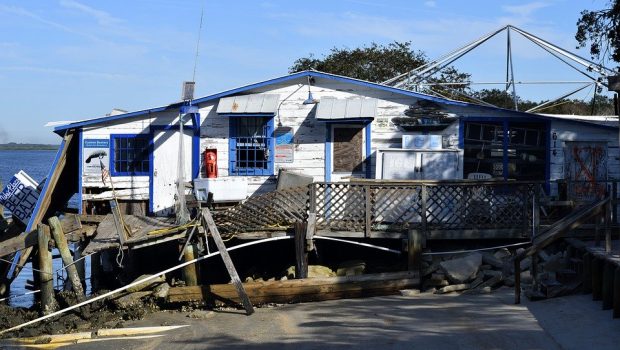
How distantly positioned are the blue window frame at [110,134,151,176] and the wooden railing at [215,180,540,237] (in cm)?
358

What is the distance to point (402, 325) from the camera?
43.3ft

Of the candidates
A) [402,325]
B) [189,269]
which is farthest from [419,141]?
[402,325]

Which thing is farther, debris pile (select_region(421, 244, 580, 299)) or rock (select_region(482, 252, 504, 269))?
rock (select_region(482, 252, 504, 269))

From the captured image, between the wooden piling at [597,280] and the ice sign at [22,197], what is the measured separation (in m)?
13.1

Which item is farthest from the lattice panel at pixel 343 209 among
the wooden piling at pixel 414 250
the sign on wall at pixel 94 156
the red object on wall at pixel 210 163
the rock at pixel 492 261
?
the sign on wall at pixel 94 156

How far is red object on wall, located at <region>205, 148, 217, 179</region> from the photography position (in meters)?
20.0

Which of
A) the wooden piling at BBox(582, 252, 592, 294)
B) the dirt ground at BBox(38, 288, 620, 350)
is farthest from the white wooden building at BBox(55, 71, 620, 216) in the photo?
the wooden piling at BBox(582, 252, 592, 294)

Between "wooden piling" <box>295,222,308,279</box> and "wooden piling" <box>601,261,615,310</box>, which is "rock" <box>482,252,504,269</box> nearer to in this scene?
"wooden piling" <box>295,222,308,279</box>

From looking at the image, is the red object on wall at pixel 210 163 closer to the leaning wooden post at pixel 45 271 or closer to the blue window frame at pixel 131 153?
the blue window frame at pixel 131 153

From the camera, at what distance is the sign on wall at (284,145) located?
2016 centimetres

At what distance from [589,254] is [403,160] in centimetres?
660

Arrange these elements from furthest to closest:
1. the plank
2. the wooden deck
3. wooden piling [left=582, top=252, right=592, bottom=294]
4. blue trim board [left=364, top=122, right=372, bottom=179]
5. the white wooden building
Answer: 1. blue trim board [left=364, top=122, right=372, bottom=179]
2. the white wooden building
3. the plank
4. the wooden deck
5. wooden piling [left=582, top=252, right=592, bottom=294]

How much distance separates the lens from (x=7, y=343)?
14.9 meters

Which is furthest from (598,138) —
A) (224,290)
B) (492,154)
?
(224,290)
